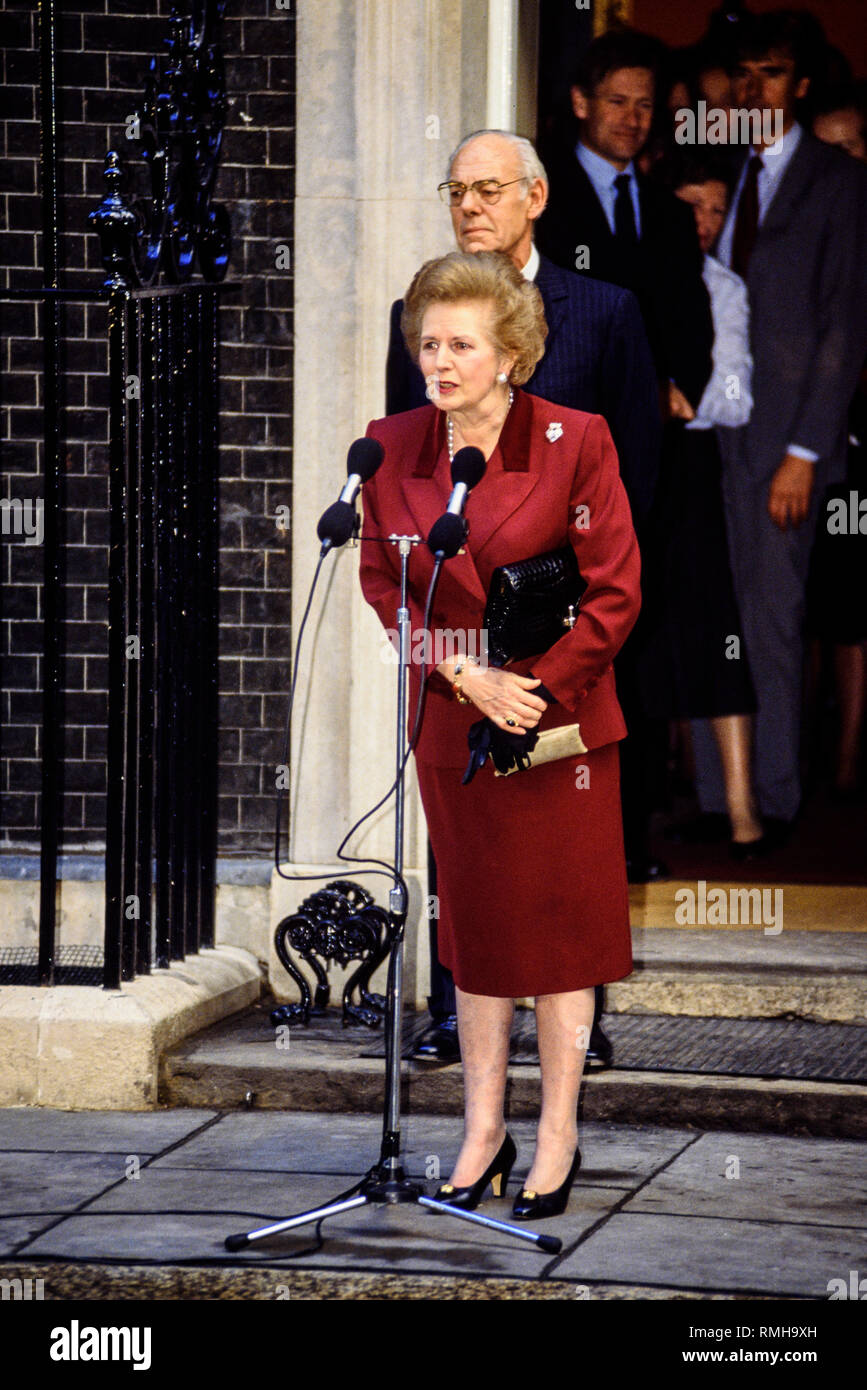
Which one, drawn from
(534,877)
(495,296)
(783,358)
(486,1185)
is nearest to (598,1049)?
(486,1185)

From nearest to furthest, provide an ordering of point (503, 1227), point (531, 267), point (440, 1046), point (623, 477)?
1. point (503, 1227)
2. point (531, 267)
3. point (623, 477)
4. point (440, 1046)

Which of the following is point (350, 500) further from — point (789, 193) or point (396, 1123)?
point (789, 193)

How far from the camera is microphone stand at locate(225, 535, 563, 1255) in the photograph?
4.66 meters

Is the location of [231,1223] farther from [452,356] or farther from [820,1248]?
[452,356]

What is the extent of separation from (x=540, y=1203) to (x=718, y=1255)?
0.44 m

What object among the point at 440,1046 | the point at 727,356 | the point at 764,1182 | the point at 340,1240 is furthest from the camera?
the point at 727,356

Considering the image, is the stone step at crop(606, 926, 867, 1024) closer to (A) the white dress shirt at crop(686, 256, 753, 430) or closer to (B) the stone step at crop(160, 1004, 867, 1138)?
(B) the stone step at crop(160, 1004, 867, 1138)

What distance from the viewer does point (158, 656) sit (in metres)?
6.44

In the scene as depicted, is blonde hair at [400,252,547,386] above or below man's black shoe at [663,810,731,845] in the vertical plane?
above

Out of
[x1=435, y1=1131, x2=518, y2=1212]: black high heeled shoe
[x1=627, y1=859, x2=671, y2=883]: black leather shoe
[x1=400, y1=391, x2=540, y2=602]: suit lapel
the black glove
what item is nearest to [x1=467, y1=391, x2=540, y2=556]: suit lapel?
[x1=400, y1=391, x2=540, y2=602]: suit lapel

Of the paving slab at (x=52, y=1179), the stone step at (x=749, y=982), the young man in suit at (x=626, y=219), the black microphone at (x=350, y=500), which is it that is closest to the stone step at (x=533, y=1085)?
the stone step at (x=749, y=982)

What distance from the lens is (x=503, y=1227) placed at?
15.3ft

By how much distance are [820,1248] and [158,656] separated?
2758 millimetres

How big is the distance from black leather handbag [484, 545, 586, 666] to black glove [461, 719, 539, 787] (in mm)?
181
